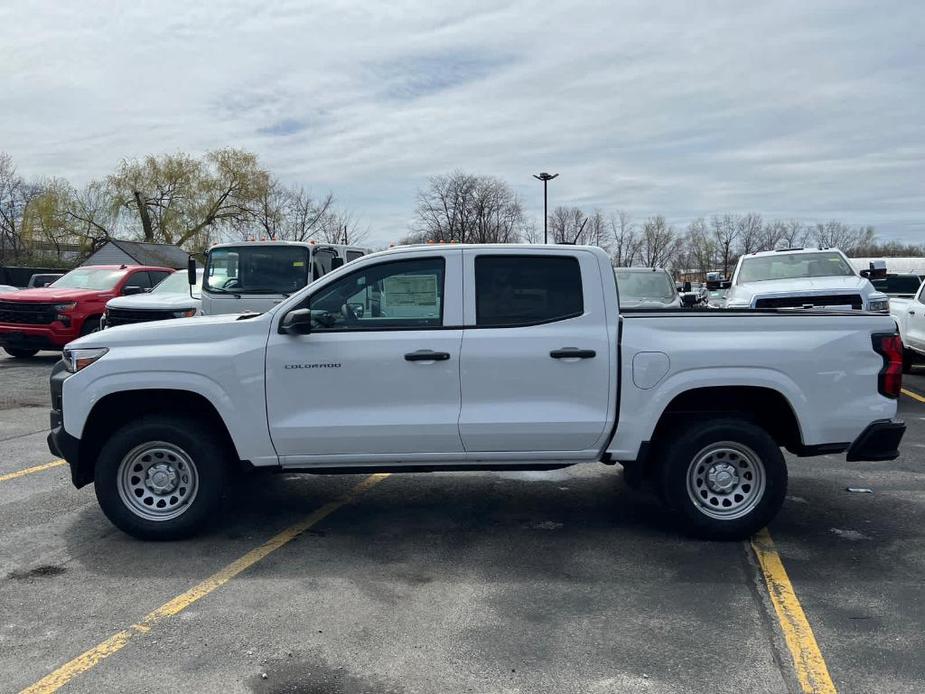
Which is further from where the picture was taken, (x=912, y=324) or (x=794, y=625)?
(x=912, y=324)

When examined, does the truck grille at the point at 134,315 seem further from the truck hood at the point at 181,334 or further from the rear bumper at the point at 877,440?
the rear bumper at the point at 877,440

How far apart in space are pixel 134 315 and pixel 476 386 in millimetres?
10392

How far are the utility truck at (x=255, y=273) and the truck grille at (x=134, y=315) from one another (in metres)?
1.52

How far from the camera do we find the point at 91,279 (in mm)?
17062

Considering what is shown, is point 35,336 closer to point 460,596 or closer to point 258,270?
point 258,270

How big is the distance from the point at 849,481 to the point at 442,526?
3.66m

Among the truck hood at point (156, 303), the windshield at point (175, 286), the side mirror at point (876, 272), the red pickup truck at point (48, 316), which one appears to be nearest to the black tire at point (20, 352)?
the red pickup truck at point (48, 316)

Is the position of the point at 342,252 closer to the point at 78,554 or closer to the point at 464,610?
the point at 78,554

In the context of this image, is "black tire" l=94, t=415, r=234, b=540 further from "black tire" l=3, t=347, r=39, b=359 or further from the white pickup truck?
"black tire" l=3, t=347, r=39, b=359

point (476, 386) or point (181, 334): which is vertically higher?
point (181, 334)

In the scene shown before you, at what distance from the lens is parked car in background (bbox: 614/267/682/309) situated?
13.6m

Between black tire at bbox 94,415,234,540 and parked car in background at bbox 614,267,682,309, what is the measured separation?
8.99 metres

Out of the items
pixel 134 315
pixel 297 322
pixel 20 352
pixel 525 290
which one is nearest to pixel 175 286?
pixel 134 315

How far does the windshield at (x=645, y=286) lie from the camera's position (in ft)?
45.0
